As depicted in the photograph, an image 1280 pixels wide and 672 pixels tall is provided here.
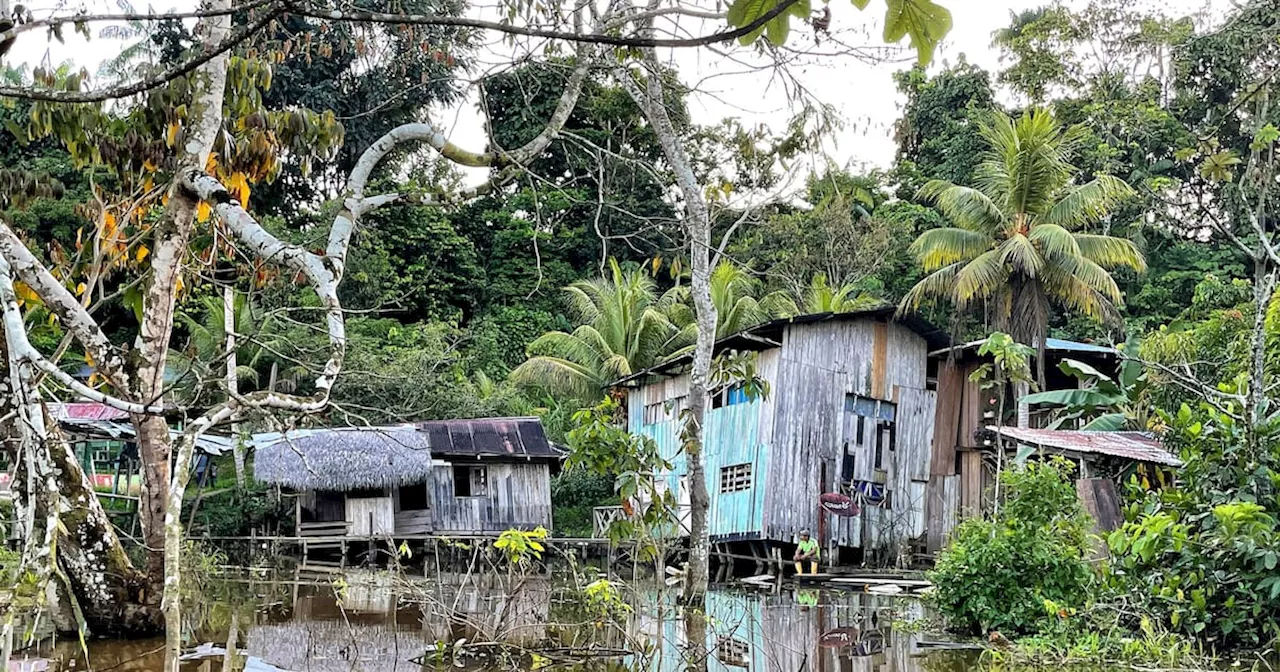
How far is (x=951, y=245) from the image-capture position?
2144cm

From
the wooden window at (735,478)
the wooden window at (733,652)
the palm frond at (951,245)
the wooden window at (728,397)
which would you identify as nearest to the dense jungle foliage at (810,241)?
→ the palm frond at (951,245)

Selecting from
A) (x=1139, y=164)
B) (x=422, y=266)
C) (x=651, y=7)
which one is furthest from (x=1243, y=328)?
(x=422, y=266)

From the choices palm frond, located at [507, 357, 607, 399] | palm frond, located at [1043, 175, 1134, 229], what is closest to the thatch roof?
palm frond, located at [507, 357, 607, 399]

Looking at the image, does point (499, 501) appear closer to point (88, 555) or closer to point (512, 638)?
point (512, 638)

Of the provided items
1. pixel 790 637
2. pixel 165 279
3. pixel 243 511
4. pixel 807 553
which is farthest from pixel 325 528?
pixel 165 279

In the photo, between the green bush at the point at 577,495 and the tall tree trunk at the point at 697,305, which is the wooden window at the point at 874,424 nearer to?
the green bush at the point at 577,495

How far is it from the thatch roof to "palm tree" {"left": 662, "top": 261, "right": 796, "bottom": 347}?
21.1 feet

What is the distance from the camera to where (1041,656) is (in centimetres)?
845

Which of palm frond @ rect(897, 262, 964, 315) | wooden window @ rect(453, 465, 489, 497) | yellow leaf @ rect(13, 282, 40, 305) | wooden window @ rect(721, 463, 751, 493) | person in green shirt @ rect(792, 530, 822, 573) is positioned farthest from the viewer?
wooden window @ rect(453, 465, 489, 497)

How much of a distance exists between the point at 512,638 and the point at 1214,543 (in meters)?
5.27

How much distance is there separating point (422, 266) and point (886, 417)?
1313 cm

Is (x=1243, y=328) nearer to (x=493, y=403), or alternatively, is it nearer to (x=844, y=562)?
(x=844, y=562)

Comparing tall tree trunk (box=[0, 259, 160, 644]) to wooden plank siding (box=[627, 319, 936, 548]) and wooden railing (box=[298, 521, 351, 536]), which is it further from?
wooden railing (box=[298, 521, 351, 536])

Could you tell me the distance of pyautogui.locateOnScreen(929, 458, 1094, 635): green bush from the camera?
9.40 metres
